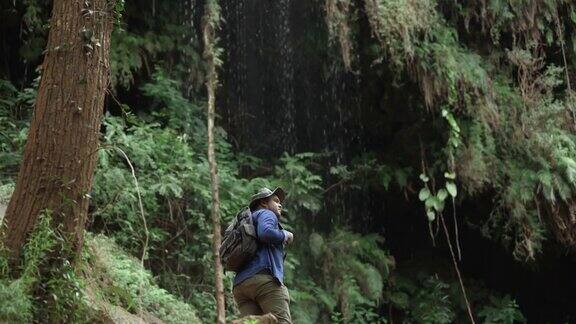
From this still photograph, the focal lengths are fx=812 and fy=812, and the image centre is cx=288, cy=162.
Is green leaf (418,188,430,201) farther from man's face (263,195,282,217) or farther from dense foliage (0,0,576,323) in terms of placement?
man's face (263,195,282,217)

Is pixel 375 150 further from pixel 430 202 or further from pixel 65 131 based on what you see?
pixel 65 131

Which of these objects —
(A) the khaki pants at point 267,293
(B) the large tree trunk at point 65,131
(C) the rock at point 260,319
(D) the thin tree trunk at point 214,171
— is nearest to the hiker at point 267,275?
(A) the khaki pants at point 267,293

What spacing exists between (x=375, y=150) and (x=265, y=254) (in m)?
6.79

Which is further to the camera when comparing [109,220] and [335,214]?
[335,214]

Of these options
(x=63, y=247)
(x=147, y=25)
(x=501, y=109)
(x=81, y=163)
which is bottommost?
(x=63, y=247)

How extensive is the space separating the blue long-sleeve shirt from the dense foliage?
327 centimetres

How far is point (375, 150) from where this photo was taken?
12.9 m

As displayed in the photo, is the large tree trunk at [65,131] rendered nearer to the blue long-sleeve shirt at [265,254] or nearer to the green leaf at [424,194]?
the blue long-sleeve shirt at [265,254]

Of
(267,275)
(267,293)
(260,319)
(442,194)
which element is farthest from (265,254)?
(442,194)

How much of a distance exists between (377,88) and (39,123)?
7188 millimetres

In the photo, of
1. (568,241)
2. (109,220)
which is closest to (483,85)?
(568,241)

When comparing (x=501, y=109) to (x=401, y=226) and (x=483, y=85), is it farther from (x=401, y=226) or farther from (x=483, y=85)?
(x=401, y=226)

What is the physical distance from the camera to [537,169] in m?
11.6

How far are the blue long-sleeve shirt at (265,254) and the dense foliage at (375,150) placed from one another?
10.7 ft
